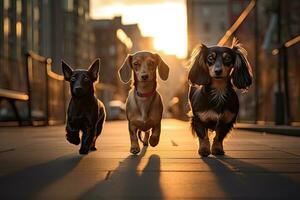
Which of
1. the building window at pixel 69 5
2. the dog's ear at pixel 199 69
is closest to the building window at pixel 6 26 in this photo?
the building window at pixel 69 5

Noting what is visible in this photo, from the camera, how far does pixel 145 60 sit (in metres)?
6.10

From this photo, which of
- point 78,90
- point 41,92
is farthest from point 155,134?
point 41,92

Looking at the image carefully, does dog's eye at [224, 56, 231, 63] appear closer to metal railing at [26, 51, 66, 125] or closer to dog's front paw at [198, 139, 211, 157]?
dog's front paw at [198, 139, 211, 157]

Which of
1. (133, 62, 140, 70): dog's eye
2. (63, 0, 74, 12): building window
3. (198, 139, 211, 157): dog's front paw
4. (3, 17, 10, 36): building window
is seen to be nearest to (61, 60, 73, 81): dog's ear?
(133, 62, 140, 70): dog's eye

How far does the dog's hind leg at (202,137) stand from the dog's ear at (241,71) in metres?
0.55

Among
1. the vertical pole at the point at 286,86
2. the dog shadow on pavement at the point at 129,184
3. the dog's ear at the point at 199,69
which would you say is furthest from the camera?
the vertical pole at the point at 286,86

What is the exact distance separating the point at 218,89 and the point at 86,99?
1.32 metres

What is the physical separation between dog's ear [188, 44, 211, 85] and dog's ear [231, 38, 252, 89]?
29 centimetres

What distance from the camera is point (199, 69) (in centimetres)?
600

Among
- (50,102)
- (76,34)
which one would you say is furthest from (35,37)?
(50,102)

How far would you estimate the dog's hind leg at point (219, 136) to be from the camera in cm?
595

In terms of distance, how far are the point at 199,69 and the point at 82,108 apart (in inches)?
48.4

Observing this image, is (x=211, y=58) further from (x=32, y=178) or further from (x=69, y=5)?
(x=69, y=5)

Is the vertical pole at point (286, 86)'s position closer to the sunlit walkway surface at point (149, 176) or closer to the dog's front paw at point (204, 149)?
the sunlit walkway surface at point (149, 176)
